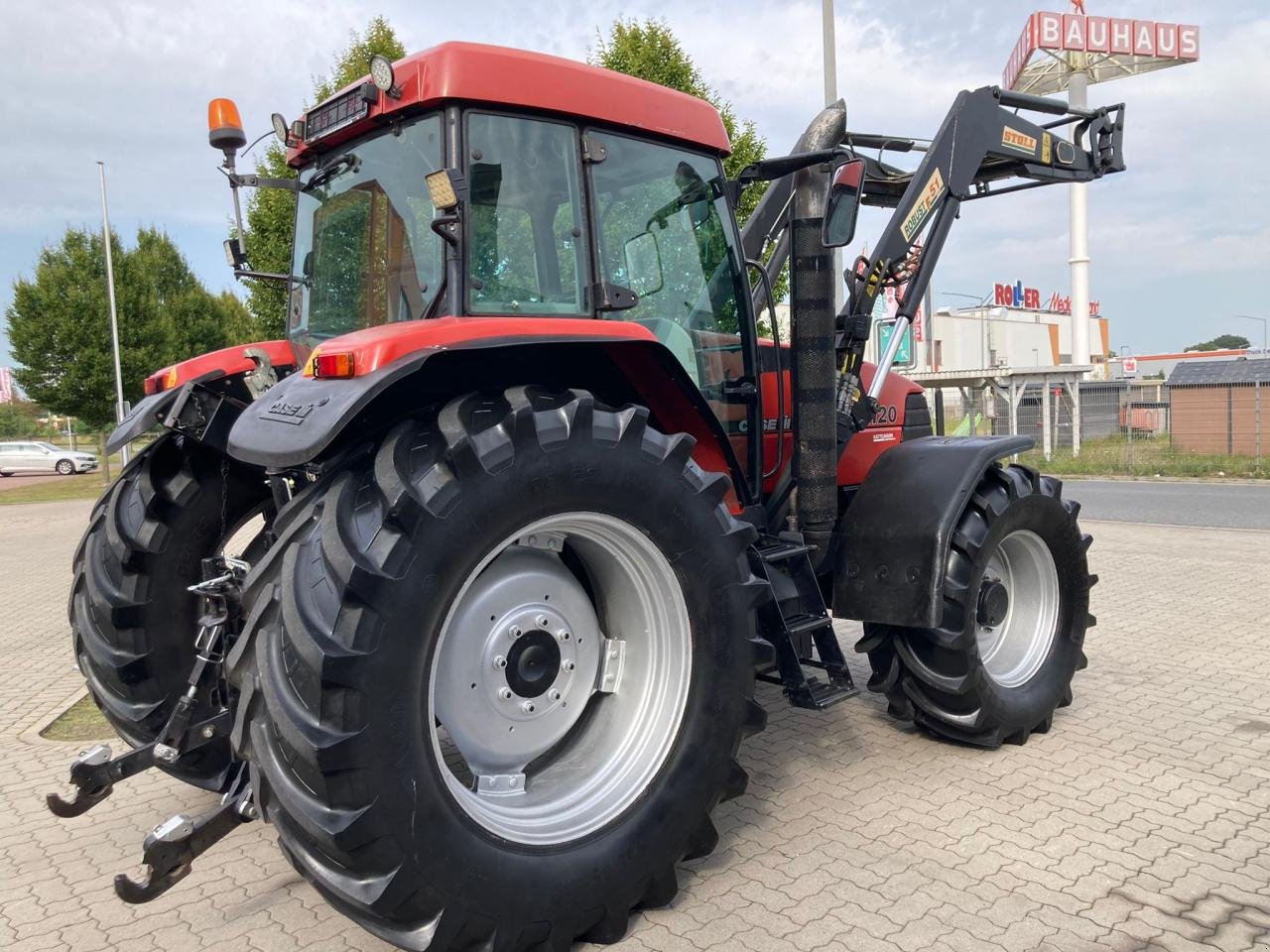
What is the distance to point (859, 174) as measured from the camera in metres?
3.96

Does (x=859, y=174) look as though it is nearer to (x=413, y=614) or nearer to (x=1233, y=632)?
(x=413, y=614)

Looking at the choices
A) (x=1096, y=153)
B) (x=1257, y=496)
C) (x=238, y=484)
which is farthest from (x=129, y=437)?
(x=1257, y=496)

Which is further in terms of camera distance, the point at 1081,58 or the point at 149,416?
the point at 1081,58

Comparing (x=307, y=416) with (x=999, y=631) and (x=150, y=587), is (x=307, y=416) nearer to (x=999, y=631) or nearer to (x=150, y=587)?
(x=150, y=587)

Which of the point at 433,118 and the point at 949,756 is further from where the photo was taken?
the point at 949,756

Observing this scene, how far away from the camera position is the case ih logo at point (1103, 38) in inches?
1259

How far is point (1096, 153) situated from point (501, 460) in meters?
4.62

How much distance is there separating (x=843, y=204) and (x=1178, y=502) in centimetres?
1396

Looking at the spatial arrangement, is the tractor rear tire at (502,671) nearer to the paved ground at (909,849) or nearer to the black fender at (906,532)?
the paved ground at (909,849)

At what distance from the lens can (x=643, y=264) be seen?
11.8 ft

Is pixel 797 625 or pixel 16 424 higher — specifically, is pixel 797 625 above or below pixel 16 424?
below

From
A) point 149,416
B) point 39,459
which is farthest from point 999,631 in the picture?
point 39,459

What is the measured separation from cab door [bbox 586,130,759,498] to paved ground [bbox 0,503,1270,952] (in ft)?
4.53

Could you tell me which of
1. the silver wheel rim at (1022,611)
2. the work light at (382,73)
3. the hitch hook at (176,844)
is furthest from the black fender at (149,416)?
the silver wheel rim at (1022,611)
